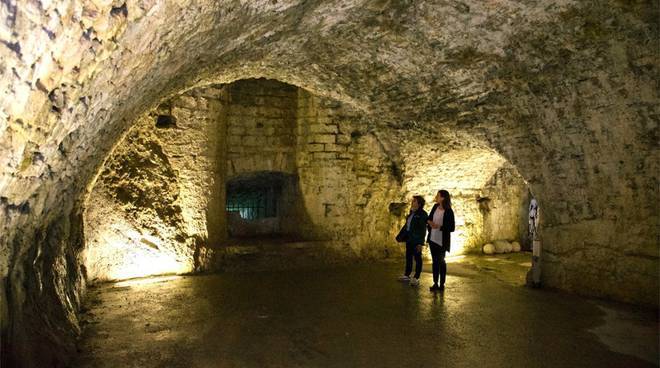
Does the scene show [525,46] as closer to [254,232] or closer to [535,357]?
[535,357]

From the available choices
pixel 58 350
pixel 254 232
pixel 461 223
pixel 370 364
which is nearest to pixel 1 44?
pixel 58 350

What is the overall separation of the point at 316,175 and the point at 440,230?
301 cm

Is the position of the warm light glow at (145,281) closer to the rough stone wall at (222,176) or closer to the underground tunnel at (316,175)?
the underground tunnel at (316,175)

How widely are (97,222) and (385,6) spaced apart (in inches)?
195

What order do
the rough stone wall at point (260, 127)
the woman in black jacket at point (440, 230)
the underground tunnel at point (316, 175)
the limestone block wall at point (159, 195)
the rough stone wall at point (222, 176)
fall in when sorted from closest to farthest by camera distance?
the underground tunnel at point (316, 175), the woman in black jacket at point (440, 230), the limestone block wall at point (159, 195), the rough stone wall at point (222, 176), the rough stone wall at point (260, 127)

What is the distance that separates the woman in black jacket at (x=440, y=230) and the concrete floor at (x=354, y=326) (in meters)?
0.32

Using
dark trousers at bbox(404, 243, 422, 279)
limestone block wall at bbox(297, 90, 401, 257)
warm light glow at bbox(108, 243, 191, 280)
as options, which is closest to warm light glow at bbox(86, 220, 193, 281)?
warm light glow at bbox(108, 243, 191, 280)

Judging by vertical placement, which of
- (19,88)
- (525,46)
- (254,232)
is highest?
(525,46)

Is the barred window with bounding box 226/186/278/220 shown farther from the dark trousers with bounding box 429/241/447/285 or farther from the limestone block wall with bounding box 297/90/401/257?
the dark trousers with bounding box 429/241/447/285

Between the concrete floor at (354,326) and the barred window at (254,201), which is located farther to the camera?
the barred window at (254,201)

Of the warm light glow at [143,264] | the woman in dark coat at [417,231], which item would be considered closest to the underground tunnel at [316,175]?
the warm light glow at [143,264]

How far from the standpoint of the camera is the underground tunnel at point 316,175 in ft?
8.75

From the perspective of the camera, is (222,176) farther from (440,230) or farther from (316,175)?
(440,230)

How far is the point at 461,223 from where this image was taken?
972cm
